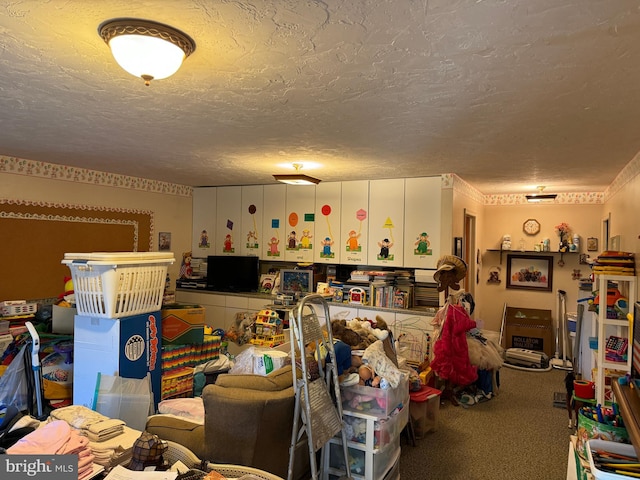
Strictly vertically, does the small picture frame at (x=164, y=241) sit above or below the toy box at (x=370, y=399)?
above

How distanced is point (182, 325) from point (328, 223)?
2887 mm

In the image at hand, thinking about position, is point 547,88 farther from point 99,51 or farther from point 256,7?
point 99,51

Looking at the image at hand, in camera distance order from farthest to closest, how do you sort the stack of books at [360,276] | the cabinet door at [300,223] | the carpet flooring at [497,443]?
the cabinet door at [300,223] → the stack of books at [360,276] → the carpet flooring at [497,443]

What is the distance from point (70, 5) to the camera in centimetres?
147

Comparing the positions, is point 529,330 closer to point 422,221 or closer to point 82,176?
point 422,221

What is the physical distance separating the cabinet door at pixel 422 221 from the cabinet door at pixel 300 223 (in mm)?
1270

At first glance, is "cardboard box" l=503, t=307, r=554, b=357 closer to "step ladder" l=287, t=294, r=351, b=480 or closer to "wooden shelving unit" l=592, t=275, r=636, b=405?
"wooden shelving unit" l=592, t=275, r=636, b=405

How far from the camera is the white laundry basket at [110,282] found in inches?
98.0

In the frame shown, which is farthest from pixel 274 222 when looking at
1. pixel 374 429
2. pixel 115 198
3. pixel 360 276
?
pixel 374 429

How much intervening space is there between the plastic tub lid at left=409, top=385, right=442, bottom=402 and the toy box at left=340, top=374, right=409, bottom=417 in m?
0.86

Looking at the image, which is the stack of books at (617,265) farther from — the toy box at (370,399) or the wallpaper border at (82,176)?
the wallpaper border at (82,176)

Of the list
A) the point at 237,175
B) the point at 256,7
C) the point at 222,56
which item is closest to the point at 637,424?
the point at 256,7

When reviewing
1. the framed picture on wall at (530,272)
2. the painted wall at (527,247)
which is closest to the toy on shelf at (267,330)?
the painted wall at (527,247)

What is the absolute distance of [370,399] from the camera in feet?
8.82
